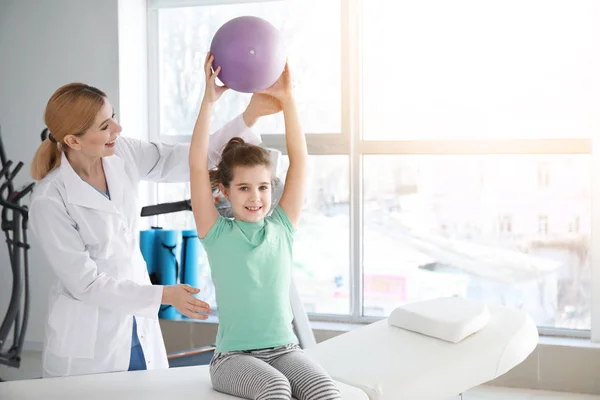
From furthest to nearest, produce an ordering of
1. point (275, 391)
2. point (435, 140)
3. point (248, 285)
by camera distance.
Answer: point (435, 140)
point (248, 285)
point (275, 391)

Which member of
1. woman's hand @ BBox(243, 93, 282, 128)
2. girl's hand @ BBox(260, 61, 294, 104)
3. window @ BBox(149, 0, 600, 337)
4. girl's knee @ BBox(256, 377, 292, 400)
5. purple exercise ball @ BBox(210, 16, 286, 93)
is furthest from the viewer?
window @ BBox(149, 0, 600, 337)

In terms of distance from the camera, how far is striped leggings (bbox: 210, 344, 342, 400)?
1.63 meters

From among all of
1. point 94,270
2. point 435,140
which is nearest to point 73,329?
point 94,270

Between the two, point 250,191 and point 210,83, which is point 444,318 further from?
point 210,83

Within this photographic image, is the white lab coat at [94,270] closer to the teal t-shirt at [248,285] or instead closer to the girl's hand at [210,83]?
the teal t-shirt at [248,285]

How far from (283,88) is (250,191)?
33 cm

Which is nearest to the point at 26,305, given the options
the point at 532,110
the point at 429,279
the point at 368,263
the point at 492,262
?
the point at 368,263

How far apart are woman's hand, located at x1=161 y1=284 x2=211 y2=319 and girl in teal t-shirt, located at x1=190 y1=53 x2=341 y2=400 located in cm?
5

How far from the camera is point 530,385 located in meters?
3.43

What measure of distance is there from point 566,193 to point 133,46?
7.91 feet

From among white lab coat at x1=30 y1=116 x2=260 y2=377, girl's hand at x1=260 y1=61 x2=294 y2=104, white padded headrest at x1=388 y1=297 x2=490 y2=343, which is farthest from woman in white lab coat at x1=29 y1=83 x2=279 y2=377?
white padded headrest at x1=388 y1=297 x2=490 y2=343

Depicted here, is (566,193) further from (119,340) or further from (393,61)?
(119,340)

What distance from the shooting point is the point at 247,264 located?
1.83m

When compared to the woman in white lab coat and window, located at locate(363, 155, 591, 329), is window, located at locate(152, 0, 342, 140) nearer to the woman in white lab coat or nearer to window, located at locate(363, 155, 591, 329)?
window, located at locate(363, 155, 591, 329)
